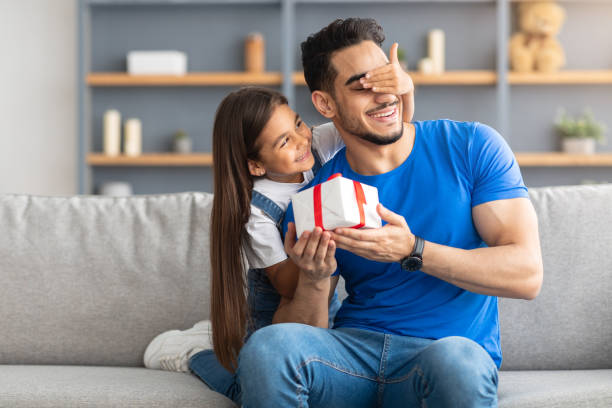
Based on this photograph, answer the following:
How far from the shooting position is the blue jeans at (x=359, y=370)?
110 centimetres

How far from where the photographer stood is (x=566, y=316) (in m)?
1.67

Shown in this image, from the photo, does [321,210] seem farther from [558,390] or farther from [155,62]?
[155,62]

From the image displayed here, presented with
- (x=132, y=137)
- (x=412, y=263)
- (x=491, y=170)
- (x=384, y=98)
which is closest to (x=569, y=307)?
(x=491, y=170)

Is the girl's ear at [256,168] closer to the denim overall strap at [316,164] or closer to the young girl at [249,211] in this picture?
the young girl at [249,211]

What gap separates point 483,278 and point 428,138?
38 centimetres

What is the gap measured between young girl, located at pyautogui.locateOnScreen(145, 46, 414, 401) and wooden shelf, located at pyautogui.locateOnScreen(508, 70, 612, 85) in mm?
2642

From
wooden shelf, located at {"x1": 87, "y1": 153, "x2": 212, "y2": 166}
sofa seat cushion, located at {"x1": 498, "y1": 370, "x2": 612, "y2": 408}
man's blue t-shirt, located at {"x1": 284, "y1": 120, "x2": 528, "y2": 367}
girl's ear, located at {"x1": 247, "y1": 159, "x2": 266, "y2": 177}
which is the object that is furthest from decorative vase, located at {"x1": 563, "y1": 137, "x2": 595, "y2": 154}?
girl's ear, located at {"x1": 247, "y1": 159, "x2": 266, "y2": 177}

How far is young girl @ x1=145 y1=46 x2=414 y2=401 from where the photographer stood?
1457 millimetres

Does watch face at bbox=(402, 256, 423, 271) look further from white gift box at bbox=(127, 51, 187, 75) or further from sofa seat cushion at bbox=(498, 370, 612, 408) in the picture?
white gift box at bbox=(127, 51, 187, 75)

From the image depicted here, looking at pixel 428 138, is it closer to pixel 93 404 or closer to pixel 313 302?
pixel 313 302

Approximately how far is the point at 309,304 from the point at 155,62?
2963 millimetres

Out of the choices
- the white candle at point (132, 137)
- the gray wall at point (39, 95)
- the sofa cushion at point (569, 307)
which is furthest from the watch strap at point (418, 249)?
the gray wall at point (39, 95)

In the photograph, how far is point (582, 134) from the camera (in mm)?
3941

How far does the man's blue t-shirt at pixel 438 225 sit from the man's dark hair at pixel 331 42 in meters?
0.27
